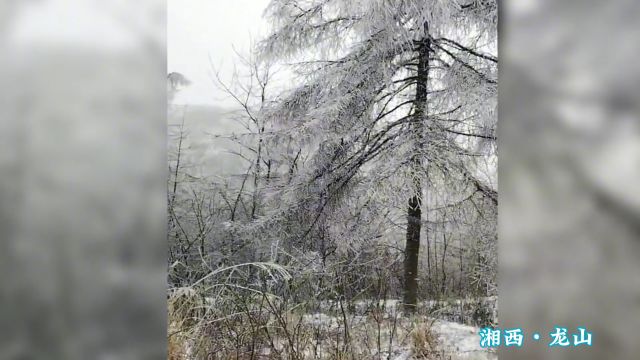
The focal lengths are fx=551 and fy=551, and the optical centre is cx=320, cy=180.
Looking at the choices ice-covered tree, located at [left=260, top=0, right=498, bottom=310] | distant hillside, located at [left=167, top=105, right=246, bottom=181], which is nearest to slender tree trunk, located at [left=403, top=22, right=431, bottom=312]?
ice-covered tree, located at [left=260, top=0, right=498, bottom=310]

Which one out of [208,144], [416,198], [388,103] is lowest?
[416,198]

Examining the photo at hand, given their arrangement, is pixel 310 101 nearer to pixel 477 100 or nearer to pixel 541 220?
pixel 477 100

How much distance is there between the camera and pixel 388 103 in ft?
6.37

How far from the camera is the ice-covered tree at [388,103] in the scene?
1858 mm

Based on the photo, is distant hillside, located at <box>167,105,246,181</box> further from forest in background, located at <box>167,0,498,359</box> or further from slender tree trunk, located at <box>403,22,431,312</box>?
slender tree trunk, located at <box>403,22,431,312</box>

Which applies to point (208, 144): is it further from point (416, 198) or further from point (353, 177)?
point (416, 198)

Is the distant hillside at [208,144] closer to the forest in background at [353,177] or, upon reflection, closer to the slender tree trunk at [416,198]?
the forest in background at [353,177]

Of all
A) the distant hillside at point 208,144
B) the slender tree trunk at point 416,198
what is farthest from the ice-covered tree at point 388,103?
the distant hillside at point 208,144

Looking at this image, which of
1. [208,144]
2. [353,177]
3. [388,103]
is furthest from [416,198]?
[208,144]

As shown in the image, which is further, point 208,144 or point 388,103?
point 388,103

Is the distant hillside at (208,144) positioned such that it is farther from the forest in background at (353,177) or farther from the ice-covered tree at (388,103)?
the ice-covered tree at (388,103)

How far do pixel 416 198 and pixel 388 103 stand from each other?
0.35m

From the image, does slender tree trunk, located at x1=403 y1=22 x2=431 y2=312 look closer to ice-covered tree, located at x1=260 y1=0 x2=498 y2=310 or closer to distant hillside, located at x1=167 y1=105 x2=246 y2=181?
ice-covered tree, located at x1=260 y1=0 x2=498 y2=310

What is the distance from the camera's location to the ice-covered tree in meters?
1.86
